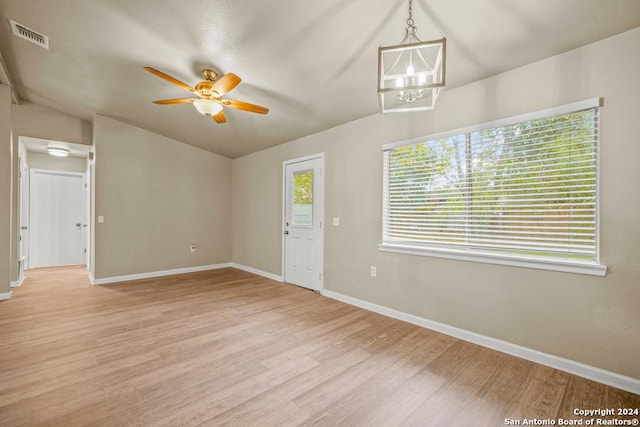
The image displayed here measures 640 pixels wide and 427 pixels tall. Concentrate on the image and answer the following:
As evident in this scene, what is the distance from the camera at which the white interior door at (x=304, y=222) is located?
4352 millimetres

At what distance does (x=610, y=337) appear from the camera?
79.9 inches

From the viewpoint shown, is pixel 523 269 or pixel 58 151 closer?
pixel 523 269

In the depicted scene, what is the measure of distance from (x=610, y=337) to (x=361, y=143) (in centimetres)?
298

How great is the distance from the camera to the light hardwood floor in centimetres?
172

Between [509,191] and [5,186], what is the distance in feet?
20.3

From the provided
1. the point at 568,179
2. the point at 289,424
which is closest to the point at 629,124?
the point at 568,179

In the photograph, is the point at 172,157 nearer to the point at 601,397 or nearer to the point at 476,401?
the point at 476,401

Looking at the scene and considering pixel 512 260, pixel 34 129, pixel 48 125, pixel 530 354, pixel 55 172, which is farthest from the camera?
pixel 55 172

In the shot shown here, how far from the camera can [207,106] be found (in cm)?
292

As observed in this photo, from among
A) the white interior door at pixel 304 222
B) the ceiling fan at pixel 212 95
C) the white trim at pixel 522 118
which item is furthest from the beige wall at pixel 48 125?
the white trim at pixel 522 118

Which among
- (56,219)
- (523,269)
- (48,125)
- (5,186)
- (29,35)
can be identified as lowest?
(523,269)

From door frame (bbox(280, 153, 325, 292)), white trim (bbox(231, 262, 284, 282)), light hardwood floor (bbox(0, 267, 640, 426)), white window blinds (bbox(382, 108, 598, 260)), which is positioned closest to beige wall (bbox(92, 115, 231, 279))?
white trim (bbox(231, 262, 284, 282))

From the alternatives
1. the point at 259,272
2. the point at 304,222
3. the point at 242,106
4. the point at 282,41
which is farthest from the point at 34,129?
the point at 282,41

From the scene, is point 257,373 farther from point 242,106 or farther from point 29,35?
point 29,35
